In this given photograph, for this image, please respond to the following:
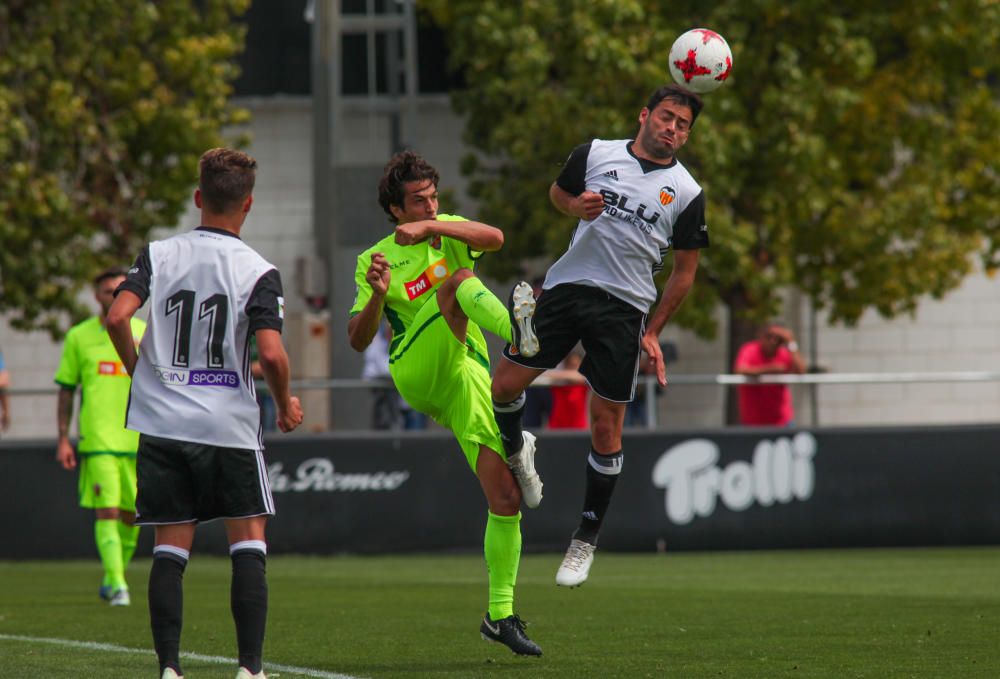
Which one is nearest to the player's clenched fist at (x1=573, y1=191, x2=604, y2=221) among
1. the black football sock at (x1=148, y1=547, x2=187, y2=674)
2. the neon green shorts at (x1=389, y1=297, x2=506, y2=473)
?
the neon green shorts at (x1=389, y1=297, x2=506, y2=473)

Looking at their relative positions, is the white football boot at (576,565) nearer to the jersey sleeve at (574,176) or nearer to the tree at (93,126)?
the jersey sleeve at (574,176)

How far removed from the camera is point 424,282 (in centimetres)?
837

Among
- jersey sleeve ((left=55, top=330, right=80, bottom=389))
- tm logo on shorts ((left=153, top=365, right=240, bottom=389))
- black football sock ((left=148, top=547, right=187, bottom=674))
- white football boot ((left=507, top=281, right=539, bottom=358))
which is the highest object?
white football boot ((left=507, top=281, right=539, bottom=358))

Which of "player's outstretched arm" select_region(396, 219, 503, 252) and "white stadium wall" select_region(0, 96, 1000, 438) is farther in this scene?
"white stadium wall" select_region(0, 96, 1000, 438)

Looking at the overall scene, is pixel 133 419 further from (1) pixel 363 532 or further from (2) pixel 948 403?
(2) pixel 948 403

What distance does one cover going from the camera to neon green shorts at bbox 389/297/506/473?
326 inches

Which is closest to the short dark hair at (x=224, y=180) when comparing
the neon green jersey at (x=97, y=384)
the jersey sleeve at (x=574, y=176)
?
the jersey sleeve at (x=574, y=176)

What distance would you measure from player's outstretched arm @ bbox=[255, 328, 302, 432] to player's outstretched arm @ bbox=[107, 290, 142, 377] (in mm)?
461

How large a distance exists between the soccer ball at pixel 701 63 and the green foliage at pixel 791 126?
13150 millimetres

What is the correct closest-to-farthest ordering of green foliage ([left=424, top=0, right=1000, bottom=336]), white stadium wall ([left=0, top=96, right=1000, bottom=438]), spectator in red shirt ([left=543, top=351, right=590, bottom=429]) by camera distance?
1. spectator in red shirt ([left=543, top=351, right=590, bottom=429])
2. green foliage ([left=424, top=0, right=1000, bottom=336])
3. white stadium wall ([left=0, top=96, right=1000, bottom=438])

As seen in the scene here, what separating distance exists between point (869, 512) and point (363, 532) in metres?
5.10

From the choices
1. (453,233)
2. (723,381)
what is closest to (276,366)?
(453,233)

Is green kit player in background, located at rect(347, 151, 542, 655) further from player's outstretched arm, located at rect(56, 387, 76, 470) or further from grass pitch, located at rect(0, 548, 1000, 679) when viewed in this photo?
player's outstretched arm, located at rect(56, 387, 76, 470)

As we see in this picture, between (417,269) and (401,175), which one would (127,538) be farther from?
(401,175)
